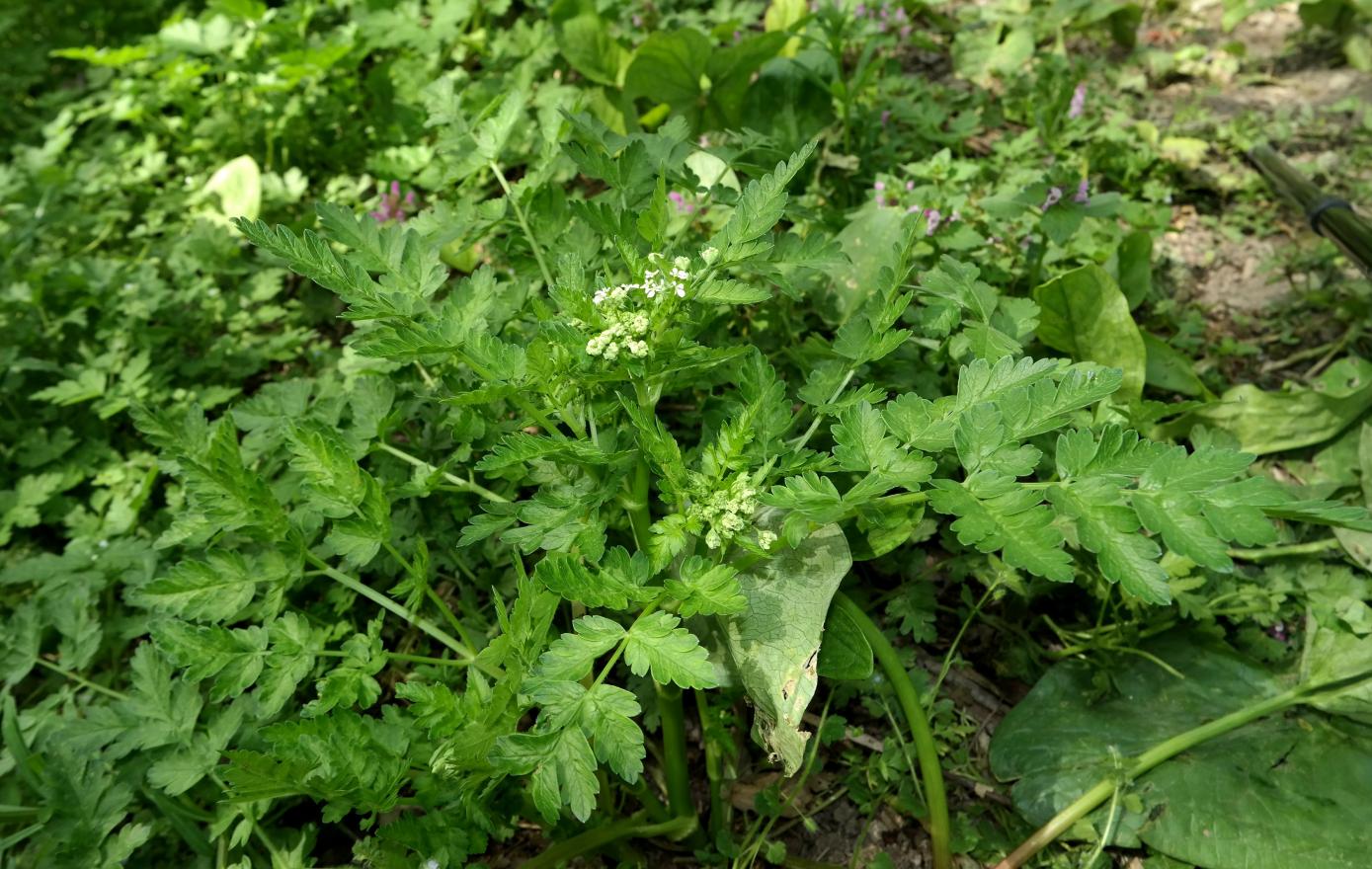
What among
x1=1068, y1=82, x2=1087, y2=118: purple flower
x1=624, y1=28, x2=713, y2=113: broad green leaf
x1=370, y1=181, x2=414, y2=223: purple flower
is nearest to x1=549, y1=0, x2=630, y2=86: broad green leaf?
x1=624, y1=28, x2=713, y2=113: broad green leaf

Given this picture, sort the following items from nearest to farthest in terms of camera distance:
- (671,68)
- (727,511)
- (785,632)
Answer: (727,511), (785,632), (671,68)

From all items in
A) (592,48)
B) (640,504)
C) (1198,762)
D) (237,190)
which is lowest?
(1198,762)

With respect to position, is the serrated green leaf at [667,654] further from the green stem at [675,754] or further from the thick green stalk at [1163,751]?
the thick green stalk at [1163,751]

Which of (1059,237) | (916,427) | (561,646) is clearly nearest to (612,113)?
(1059,237)

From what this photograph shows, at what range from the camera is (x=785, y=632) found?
1569 mm

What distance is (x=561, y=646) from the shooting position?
1.34m

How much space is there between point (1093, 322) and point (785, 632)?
1136 mm

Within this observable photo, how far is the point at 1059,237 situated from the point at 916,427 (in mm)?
1094

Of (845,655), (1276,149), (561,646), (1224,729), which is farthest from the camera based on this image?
(1276,149)

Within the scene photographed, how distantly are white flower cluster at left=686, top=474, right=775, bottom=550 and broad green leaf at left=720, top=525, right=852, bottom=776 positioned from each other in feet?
0.45

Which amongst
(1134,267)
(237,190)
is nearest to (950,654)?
(1134,267)

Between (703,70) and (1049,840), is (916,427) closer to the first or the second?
(1049,840)

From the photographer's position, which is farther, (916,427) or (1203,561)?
(916,427)

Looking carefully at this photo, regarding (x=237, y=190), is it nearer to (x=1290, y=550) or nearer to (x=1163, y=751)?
(x=1163, y=751)
